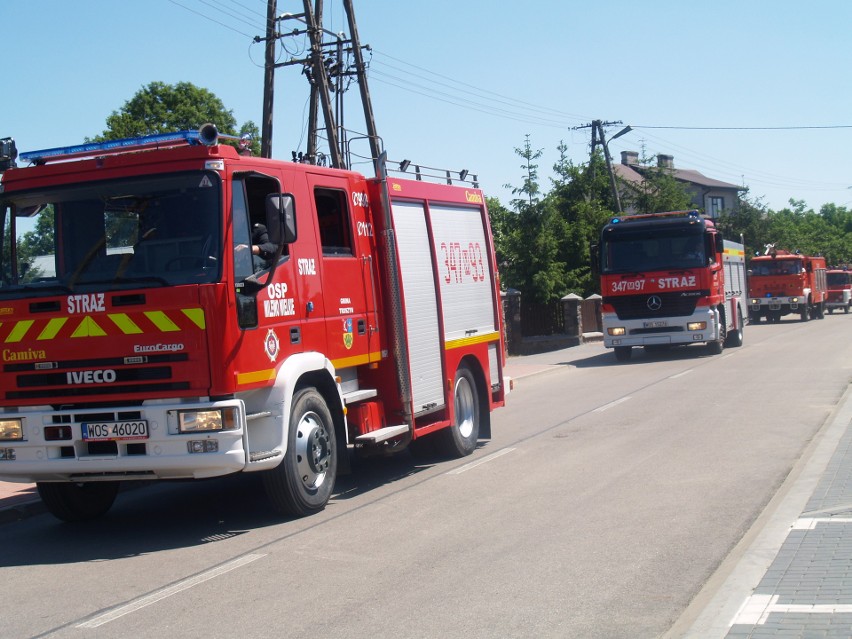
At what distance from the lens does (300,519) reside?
8.46m

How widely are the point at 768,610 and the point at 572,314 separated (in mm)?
26732

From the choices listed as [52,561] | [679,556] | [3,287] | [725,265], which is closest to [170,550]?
[52,561]

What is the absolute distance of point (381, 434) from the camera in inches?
373

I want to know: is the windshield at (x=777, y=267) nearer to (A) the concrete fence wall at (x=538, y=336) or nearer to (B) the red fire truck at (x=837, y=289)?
(B) the red fire truck at (x=837, y=289)

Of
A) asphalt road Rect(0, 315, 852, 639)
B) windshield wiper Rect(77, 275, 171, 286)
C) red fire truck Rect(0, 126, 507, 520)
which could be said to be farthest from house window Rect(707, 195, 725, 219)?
windshield wiper Rect(77, 275, 171, 286)

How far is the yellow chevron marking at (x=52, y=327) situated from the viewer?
305 inches

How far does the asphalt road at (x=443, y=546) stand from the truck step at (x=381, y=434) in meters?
0.53

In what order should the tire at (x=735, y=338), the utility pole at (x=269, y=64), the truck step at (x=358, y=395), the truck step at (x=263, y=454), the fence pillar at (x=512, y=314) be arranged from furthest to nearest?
1. the fence pillar at (x=512, y=314)
2. the tire at (x=735, y=338)
3. the utility pole at (x=269, y=64)
4. the truck step at (x=358, y=395)
5. the truck step at (x=263, y=454)

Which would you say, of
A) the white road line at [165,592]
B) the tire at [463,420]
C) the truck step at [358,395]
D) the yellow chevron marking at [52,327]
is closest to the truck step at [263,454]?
the white road line at [165,592]

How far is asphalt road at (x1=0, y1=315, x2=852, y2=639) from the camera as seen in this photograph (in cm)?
568

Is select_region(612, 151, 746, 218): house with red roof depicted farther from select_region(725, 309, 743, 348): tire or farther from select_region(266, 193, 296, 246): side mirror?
select_region(266, 193, 296, 246): side mirror

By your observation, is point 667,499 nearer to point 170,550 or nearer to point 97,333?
point 170,550

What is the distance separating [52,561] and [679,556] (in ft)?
14.8

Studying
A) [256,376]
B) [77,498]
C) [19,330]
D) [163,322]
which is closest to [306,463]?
[256,376]
